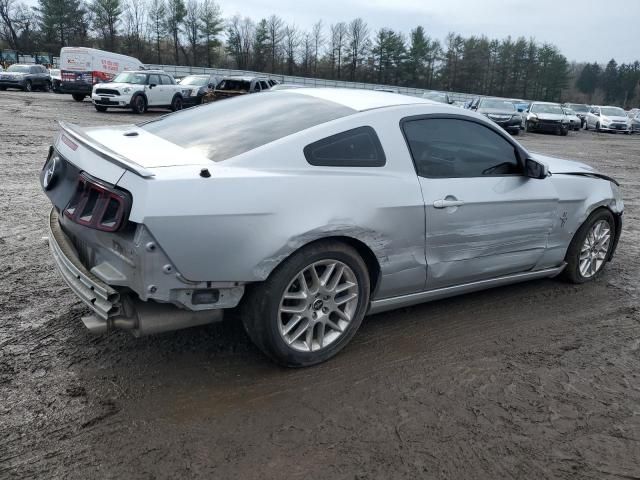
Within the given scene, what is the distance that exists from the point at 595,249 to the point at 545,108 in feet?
82.6

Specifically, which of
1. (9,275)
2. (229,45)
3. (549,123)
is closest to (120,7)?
(229,45)

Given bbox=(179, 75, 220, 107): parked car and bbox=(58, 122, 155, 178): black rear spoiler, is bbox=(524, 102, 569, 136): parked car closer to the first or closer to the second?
bbox=(179, 75, 220, 107): parked car

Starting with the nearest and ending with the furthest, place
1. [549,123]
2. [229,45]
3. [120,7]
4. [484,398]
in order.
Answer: [484,398], [549,123], [120,7], [229,45]

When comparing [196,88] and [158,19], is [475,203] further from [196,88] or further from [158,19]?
[158,19]

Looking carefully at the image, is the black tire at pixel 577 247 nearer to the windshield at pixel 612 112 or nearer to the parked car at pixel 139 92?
the parked car at pixel 139 92

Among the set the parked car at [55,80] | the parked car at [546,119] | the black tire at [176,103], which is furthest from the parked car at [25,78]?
the parked car at [546,119]

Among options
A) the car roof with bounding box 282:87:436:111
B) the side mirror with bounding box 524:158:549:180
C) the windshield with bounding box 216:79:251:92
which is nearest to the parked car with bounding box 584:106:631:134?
the windshield with bounding box 216:79:251:92

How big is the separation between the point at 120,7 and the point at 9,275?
7718 cm

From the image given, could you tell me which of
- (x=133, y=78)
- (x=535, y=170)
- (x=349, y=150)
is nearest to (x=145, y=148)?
(x=349, y=150)

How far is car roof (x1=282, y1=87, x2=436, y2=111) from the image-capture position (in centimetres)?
360

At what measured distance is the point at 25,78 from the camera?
31.9 meters

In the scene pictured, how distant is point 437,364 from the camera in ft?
11.0

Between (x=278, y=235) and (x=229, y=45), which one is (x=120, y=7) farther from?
(x=278, y=235)

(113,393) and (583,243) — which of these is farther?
(583,243)
